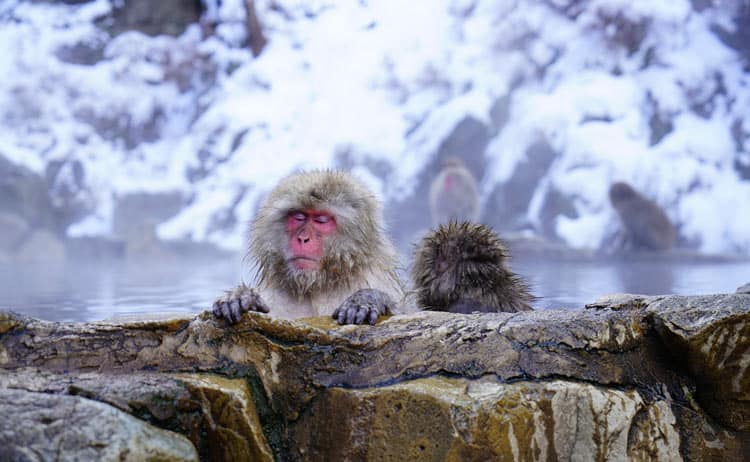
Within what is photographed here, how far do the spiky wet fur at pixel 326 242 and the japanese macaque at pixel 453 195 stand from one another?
7.17 metres

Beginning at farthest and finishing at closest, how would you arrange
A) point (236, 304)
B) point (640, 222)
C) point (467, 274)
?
point (640, 222)
point (467, 274)
point (236, 304)

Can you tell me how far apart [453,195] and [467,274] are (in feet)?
24.4

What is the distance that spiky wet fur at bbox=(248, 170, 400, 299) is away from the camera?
2562 mm

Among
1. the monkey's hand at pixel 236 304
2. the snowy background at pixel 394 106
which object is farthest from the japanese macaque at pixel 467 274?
the snowy background at pixel 394 106

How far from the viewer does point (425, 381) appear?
178 cm

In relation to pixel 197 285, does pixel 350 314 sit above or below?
below

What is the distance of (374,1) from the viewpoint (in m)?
9.18

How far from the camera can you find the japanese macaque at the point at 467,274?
2.67 m

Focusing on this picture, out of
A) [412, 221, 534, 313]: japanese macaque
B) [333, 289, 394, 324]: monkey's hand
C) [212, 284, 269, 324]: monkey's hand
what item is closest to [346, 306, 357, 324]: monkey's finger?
[333, 289, 394, 324]: monkey's hand

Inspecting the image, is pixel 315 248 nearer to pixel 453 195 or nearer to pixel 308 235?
pixel 308 235

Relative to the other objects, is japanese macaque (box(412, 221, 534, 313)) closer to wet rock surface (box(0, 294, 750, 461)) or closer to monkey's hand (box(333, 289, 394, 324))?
monkey's hand (box(333, 289, 394, 324))

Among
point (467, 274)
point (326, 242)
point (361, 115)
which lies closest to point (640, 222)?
point (361, 115)

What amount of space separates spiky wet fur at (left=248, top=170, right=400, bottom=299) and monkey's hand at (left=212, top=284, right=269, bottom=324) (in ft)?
1.71

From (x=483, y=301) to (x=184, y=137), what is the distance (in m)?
9.96
